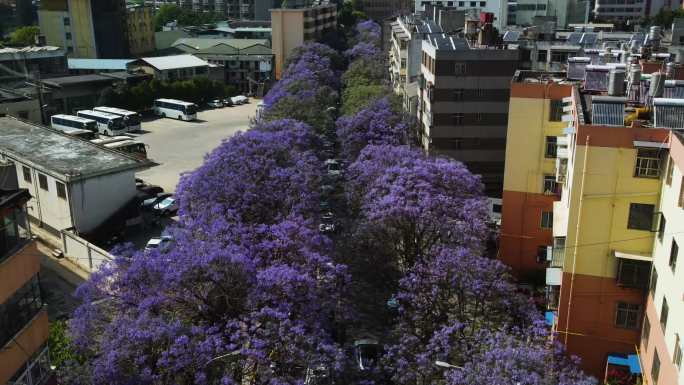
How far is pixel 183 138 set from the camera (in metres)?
56.6

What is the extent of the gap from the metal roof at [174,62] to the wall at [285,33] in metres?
8.88

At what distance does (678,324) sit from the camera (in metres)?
14.6

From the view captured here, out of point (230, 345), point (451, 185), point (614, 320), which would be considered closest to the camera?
point (230, 345)

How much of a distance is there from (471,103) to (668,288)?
2262 centimetres

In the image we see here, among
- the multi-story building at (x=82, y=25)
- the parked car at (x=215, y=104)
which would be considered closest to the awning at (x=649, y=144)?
the parked car at (x=215, y=104)

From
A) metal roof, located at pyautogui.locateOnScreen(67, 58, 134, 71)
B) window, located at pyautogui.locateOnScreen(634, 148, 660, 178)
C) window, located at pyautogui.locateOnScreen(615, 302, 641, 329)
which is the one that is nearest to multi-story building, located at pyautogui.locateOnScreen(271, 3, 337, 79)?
metal roof, located at pyautogui.locateOnScreen(67, 58, 134, 71)

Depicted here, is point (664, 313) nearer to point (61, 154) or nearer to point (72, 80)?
point (61, 154)

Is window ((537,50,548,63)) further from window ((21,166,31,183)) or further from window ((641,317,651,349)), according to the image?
window ((21,166,31,183))

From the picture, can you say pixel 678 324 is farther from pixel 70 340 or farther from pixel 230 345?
pixel 70 340

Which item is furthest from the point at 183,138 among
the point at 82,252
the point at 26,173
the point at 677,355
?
the point at 677,355

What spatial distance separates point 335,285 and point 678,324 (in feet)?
32.7

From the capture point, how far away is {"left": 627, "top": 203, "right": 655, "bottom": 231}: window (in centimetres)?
1731

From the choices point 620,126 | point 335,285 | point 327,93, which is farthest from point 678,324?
point 327,93

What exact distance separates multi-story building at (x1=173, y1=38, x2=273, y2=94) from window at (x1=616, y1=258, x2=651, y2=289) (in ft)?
209
